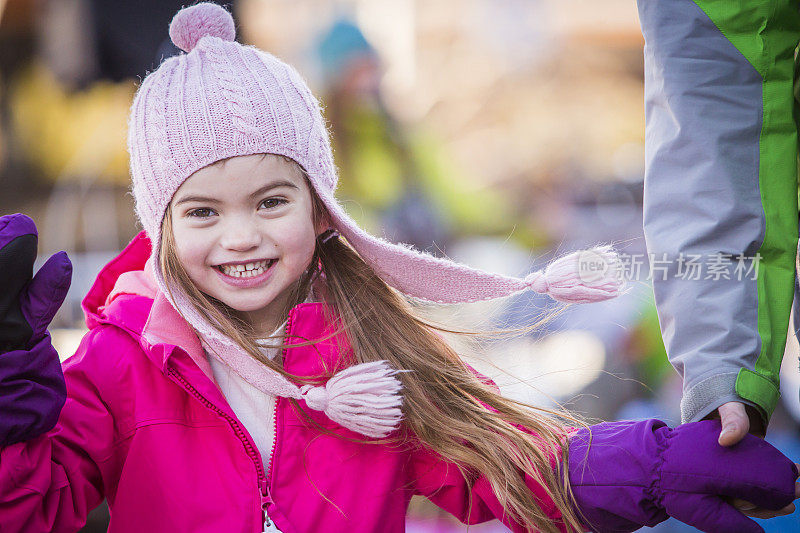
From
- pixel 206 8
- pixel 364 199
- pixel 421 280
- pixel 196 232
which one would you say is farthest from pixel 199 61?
pixel 364 199

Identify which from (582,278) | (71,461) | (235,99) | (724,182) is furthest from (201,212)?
(724,182)

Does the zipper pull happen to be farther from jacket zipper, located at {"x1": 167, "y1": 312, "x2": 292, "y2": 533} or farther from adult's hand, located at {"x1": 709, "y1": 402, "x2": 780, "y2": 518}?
adult's hand, located at {"x1": 709, "y1": 402, "x2": 780, "y2": 518}

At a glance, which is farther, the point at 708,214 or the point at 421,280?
the point at 421,280

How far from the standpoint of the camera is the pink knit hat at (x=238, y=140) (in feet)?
4.19

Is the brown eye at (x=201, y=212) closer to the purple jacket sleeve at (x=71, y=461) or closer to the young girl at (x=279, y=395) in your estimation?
the young girl at (x=279, y=395)

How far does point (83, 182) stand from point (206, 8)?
149 cm

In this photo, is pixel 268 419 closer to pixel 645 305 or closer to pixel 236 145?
pixel 236 145

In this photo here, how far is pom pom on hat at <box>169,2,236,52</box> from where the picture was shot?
1374 millimetres

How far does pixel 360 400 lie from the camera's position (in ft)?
4.16

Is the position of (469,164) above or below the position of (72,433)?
below

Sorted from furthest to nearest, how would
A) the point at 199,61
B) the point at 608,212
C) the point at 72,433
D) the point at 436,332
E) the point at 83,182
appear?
the point at 608,212, the point at 83,182, the point at 436,332, the point at 199,61, the point at 72,433

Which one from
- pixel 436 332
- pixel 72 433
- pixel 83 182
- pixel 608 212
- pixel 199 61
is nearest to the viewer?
pixel 72 433

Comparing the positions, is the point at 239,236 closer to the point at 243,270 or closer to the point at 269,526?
the point at 243,270

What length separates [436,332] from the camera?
1.49 metres
